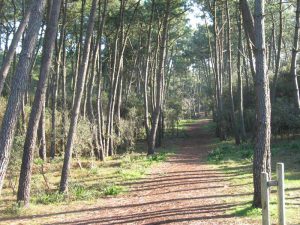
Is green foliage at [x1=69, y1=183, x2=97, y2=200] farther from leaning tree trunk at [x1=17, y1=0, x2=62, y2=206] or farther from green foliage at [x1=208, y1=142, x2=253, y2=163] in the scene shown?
green foliage at [x1=208, y1=142, x2=253, y2=163]

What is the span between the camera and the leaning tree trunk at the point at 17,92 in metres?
7.99

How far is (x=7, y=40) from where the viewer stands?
97.7ft

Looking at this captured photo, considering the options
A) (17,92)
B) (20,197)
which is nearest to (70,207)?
(20,197)

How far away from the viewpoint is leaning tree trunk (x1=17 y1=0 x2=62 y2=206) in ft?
34.9

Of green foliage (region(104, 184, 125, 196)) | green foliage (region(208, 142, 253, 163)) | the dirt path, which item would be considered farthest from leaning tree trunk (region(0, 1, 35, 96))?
green foliage (region(208, 142, 253, 163))

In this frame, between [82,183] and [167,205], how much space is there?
16.3 ft

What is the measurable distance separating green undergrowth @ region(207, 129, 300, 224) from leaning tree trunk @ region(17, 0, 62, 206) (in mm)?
5105

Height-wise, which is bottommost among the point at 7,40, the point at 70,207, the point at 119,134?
the point at 70,207

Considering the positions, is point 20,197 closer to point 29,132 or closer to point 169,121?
point 29,132

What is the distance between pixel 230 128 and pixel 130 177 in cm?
1722

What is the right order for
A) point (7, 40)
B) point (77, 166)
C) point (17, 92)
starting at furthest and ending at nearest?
point (7, 40) → point (77, 166) → point (17, 92)

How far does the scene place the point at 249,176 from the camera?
545 inches

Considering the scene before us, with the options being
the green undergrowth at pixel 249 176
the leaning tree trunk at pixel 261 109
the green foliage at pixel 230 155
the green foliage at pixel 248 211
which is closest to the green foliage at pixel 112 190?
the green undergrowth at pixel 249 176

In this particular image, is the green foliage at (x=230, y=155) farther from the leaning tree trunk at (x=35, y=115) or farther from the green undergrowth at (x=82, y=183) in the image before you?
the leaning tree trunk at (x=35, y=115)
